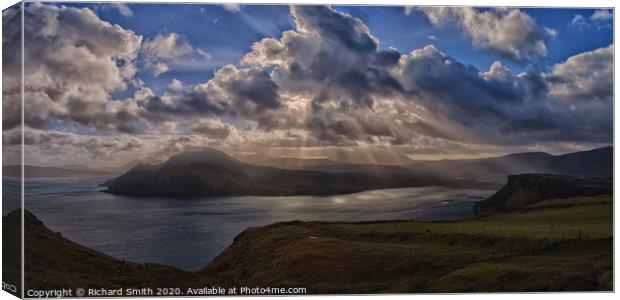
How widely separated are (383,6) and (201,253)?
17.5ft

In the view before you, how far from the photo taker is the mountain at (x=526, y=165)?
1452 centimetres

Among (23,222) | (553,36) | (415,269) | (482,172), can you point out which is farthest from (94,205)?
(553,36)

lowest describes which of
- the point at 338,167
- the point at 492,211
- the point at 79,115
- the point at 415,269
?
the point at 415,269

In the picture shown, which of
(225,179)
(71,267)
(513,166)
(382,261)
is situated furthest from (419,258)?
(71,267)

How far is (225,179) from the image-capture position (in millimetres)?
14016

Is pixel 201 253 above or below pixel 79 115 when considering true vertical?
below

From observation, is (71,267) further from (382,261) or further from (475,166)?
(475,166)

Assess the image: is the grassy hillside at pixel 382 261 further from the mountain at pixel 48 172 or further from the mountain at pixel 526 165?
the mountain at pixel 526 165

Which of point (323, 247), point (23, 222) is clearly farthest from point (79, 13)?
point (323, 247)

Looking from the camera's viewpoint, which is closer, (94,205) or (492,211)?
(94,205)

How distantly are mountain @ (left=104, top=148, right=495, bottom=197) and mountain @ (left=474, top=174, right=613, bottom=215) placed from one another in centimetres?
170

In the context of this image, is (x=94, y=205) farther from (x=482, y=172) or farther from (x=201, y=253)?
(x=482, y=172)

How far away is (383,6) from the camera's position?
46.3ft

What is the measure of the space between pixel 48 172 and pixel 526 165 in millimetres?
8418
